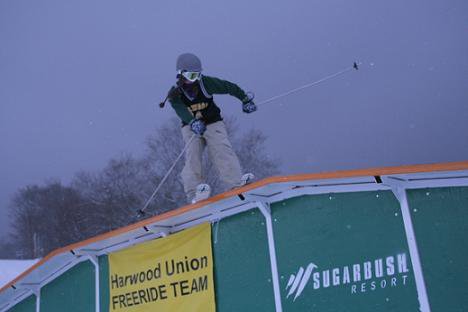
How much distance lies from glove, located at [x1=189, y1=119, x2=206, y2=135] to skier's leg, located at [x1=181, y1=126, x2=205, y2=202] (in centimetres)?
46

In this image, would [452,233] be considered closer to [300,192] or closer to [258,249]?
[300,192]

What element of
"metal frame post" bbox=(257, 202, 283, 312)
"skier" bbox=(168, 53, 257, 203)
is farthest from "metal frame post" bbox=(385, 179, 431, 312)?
"skier" bbox=(168, 53, 257, 203)

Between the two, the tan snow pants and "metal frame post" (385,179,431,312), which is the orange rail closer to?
"metal frame post" (385,179,431,312)

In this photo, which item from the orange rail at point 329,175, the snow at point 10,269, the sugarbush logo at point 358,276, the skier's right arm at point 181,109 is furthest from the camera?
the snow at point 10,269

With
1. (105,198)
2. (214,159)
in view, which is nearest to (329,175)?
(214,159)

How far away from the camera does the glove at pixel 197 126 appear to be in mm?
6273

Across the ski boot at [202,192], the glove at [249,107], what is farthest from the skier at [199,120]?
the glove at [249,107]

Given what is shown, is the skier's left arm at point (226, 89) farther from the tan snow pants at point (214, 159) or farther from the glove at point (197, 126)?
the glove at point (197, 126)

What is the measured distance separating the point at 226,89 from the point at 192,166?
44.1 inches

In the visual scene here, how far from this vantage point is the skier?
6.46 metres

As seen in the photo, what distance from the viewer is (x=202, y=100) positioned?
672 cm

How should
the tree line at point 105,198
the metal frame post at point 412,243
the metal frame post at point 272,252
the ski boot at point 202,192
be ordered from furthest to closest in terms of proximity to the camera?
the tree line at point 105,198 < the ski boot at point 202,192 < the metal frame post at point 272,252 < the metal frame post at point 412,243

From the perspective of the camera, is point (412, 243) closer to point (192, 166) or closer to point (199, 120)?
point (199, 120)

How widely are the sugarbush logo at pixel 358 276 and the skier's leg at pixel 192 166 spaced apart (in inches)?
75.9
